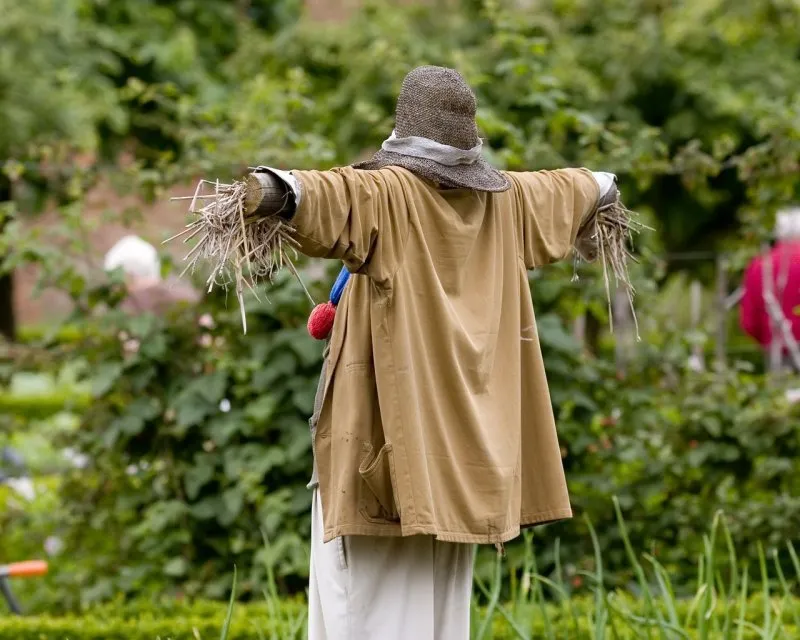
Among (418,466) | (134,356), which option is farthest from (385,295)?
(134,356)

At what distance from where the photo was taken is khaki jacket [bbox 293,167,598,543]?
8.37 feet

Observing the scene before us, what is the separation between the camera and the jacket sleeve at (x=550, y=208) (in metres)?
2.90

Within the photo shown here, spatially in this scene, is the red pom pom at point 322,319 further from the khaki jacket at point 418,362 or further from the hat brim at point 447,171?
the hat brim at point 447,171

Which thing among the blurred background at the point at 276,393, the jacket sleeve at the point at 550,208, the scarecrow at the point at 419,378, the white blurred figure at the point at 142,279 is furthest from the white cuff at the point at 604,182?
the white blurred figure at the point at 142,279

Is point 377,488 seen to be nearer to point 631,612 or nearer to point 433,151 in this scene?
point 433,151

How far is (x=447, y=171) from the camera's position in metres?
2.67

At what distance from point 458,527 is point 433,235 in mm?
636

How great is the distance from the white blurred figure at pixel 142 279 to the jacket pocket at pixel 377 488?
2.90 metres

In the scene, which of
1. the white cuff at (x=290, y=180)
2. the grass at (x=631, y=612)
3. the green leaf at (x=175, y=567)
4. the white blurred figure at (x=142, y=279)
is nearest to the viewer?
the white cuff at (x=290, y=180)

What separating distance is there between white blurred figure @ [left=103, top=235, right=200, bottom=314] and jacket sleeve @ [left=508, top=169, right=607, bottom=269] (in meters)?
2.71

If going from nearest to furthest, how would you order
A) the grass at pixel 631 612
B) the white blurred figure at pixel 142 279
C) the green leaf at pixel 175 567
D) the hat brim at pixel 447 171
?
the hat brim at pixel 447 171 < the grass at pixel 631 612 < the green leaf at pixel 175 567 < the white blurred figure at pixel 142 279

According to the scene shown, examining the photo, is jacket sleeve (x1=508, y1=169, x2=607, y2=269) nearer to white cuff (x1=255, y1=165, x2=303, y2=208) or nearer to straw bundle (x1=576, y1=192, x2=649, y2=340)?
straw bundle (x1=576, y1=192, x2=649, y2=340)

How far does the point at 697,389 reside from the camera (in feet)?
17.6

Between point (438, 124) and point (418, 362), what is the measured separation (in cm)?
53
